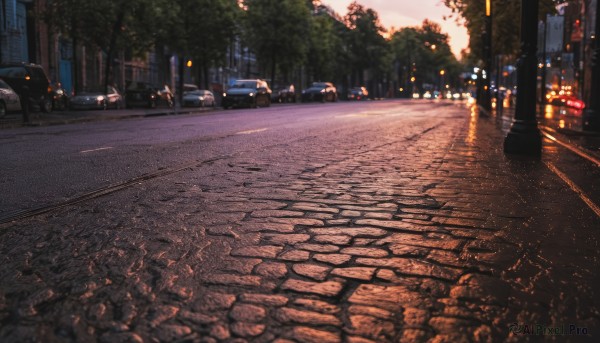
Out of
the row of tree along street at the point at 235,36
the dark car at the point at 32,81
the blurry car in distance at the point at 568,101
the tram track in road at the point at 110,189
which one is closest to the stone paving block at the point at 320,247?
the tram track in road at the point at 110,189

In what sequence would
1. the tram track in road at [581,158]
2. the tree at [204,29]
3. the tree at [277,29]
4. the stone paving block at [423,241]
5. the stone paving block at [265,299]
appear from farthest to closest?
1. the tree at [277,29]
2. the tree at [204,29]
3. the tram track in road at [581,158]
4. the stone paving block at [423,241]
5. the stone paving block at [265,299]

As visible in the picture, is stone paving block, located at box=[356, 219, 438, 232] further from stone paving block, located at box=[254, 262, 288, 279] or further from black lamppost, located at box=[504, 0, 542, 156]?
black lamppost, located at box=[504, 0, 542, 156]

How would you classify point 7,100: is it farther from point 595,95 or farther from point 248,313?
point 248,313

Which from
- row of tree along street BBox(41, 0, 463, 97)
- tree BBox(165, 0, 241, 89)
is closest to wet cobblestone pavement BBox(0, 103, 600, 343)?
row of tree along street BBox(41, 0, 463, 97)

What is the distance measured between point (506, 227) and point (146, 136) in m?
10.4

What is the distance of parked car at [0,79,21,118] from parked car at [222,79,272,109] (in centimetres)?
1550

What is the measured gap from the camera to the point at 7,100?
70.4 ft

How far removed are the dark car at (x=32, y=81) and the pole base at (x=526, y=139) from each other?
776 inches

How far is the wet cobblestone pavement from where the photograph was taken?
9.21ft

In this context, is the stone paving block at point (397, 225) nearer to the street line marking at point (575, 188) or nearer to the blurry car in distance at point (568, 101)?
the street line marking at point (575, 188)

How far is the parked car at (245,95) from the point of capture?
119ft

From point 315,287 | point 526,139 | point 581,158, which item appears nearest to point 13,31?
point 526,139

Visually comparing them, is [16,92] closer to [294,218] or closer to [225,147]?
[225,147]

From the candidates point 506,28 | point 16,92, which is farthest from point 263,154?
point 506,28
